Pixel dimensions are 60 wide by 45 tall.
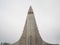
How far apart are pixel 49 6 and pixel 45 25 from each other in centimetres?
25

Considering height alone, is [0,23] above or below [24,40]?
above

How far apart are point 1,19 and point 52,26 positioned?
2.31 ft

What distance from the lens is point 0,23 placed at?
160cm

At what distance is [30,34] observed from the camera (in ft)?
4.79

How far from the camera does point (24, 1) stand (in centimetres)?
155

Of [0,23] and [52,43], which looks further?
[0,23]

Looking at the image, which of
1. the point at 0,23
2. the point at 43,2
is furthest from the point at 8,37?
the point at 43,2

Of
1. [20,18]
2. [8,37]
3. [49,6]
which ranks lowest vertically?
[8,37]

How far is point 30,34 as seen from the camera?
57.4 inches

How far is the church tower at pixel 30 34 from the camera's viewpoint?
145cm

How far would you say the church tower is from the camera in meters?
1.45

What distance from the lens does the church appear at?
145cm

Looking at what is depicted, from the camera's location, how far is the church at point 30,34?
1450mm

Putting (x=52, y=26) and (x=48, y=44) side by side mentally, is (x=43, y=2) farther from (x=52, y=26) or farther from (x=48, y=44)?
(x=48, y=44)
